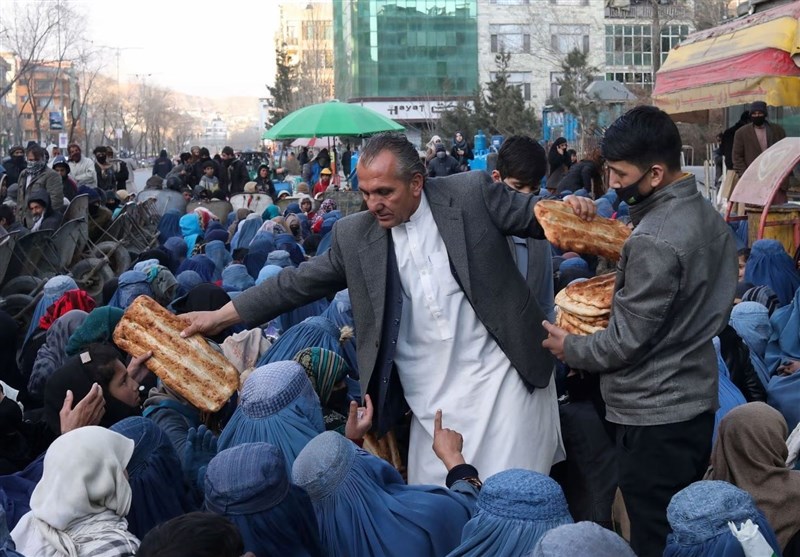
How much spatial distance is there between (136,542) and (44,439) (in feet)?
6.77

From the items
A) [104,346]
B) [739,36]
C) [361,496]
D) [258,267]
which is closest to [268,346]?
[104,346]

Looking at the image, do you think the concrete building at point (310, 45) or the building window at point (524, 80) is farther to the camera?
the concrete building at point (310, 45)

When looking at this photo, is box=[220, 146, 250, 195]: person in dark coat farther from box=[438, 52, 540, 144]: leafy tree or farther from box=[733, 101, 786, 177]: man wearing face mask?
box=[438, 52, 540, 144]: leafy tree

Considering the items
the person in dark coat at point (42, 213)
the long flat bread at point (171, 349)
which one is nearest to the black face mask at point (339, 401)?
the long flat bread at point (171, 349)

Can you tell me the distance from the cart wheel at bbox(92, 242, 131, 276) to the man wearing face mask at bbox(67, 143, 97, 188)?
5.80 metres

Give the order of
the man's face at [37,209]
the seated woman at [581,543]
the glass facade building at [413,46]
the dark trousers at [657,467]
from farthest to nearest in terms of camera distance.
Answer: the glass facade building at [413,46] < the man's face at [37,209] < the dark trousers at [657,467] < the seated woman at [581,543]

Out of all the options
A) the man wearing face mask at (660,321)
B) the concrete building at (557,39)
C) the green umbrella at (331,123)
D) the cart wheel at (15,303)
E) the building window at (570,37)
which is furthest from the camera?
the building window at (570,37)

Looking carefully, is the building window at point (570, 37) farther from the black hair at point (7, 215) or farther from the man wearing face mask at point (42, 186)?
the black hair at point (7, 215)

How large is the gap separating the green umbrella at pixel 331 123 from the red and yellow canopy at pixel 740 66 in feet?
12.7

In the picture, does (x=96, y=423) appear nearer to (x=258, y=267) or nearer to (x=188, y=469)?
(x=188, y=469)

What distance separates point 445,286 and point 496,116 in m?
42.2

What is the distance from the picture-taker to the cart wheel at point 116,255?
11055mm

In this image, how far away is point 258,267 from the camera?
912 centimetres

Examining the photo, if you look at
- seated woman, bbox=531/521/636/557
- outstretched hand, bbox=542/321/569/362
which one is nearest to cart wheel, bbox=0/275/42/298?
outstretched hand, bbox=542/321/569/362
